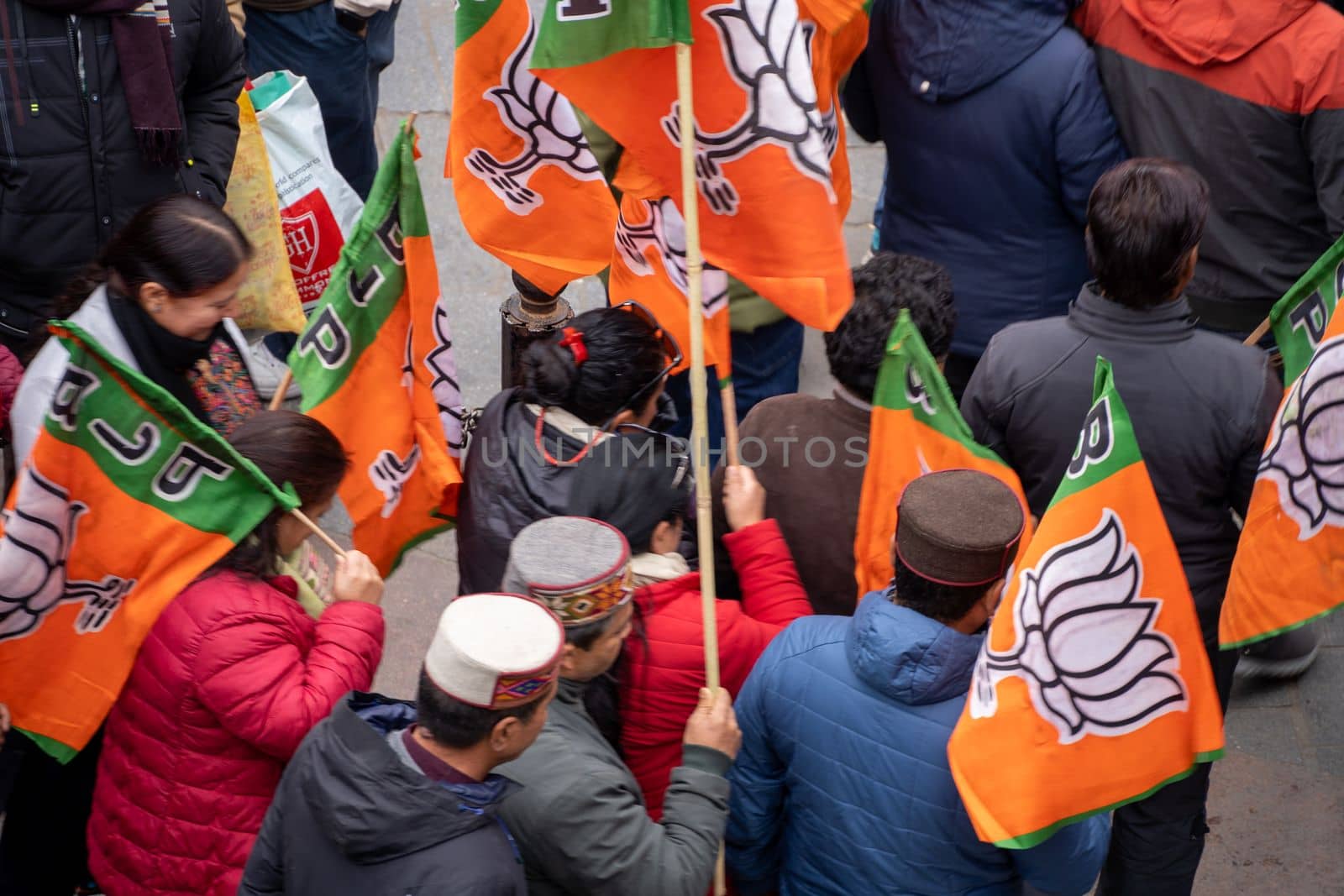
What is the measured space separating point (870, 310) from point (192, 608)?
1.52 meters

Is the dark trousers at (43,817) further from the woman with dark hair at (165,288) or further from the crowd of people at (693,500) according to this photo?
the woman with dark hair at (165,288)

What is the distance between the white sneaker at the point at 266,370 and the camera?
425cm

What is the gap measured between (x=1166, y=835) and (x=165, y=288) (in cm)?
264

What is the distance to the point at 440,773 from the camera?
2.26 meters

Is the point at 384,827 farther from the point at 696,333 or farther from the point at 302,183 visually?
the point at 302,183

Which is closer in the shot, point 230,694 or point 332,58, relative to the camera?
point 230,694

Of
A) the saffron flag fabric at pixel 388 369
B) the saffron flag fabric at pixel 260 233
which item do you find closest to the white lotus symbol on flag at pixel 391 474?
the saffron flag fabric at pixel 388 369

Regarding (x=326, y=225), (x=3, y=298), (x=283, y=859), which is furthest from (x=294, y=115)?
(x=283, y=859)

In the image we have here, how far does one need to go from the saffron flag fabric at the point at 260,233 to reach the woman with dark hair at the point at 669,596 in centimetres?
203

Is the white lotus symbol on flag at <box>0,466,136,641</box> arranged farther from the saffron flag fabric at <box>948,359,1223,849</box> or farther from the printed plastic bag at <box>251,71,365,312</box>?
the printed plastic bag at <box>251,71,365,312</box>

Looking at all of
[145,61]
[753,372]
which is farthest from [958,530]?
[145,61]

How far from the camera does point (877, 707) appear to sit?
2.48 meters

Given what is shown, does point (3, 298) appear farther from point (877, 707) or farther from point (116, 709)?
point (877, 707)

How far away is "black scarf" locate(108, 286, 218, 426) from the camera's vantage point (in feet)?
10.9
